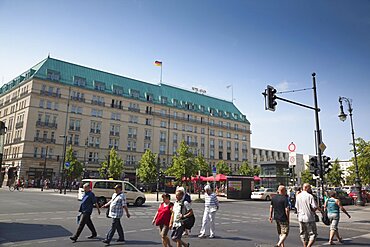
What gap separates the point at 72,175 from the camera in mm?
54562

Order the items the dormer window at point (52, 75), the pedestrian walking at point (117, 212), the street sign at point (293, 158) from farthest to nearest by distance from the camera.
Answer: the dormer window at point (52, 75)
the street sign at point (293, 158)
the pedestrian walking at point (117, 212)

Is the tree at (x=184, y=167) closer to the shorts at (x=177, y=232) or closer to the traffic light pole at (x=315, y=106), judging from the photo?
the traffic light pole at (x=315, y=106)

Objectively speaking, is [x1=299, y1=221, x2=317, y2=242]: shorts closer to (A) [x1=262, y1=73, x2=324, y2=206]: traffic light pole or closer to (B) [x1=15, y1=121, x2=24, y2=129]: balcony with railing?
(A) [x1=262, y1=73, x2=324, y2=206]: traffic light pole

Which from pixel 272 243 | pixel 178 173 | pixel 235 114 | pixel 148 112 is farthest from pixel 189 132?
pixel 272 243

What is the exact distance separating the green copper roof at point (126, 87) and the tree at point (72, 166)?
15850 mm

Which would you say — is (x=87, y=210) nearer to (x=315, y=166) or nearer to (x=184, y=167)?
(x=315, y=166)

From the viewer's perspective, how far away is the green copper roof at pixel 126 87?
60812 mm

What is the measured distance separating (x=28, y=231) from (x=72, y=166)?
44785 millimetres

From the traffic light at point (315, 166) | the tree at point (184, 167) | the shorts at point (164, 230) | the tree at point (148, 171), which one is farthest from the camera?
the tree at point (148, 171)

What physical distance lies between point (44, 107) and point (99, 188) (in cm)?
4117

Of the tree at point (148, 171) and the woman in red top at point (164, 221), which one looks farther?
the tree at point (148, 171)

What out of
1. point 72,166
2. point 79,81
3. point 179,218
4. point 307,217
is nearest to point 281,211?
point 307,217

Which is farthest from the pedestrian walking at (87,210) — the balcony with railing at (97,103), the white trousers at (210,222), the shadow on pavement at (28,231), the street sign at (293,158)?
the balcony with railing at (97,103)

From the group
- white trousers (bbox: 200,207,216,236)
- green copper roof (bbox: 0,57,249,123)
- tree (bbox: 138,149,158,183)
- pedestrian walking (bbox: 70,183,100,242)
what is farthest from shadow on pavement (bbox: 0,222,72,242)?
green copper roof (bbox: 0,57,249,123)
